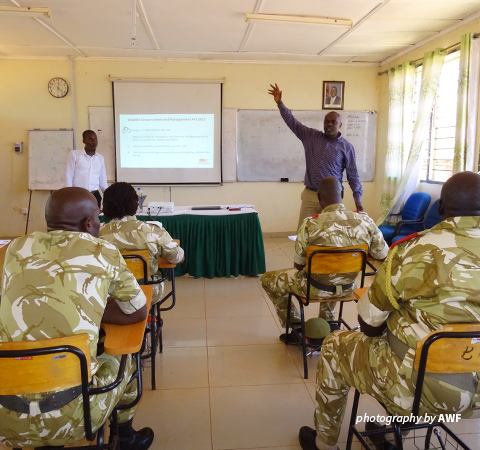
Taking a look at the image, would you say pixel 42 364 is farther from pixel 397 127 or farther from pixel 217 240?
pixel 397 127

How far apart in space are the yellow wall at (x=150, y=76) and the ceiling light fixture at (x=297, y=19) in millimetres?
1992

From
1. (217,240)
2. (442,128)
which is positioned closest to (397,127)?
(442,128)

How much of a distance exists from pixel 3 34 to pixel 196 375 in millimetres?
4777

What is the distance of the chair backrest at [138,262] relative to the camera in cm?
223

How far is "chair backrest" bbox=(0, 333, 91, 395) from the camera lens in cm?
112

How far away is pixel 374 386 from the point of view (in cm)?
139

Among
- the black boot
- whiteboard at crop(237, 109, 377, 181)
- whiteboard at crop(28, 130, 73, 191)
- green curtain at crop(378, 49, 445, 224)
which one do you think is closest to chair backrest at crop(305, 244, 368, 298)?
the black boot

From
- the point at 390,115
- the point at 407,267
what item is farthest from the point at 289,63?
the point at 407,267

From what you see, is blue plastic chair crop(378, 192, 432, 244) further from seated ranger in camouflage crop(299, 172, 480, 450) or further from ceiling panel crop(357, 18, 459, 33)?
seated ranger in camouflage crop(299, 172, 480, 450)

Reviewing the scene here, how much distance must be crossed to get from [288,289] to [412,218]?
3.04m

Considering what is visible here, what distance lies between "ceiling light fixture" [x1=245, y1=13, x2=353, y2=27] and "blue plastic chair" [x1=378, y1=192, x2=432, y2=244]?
7.33ft

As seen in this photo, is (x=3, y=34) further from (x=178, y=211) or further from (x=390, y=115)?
(x=390, y=115)

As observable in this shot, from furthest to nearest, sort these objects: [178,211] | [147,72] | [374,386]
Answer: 1. [147,72]
2. [178,211]
3. [374,386]

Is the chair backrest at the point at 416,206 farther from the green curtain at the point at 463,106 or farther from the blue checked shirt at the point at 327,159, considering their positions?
the blue checked shirt at the point at 327,159
